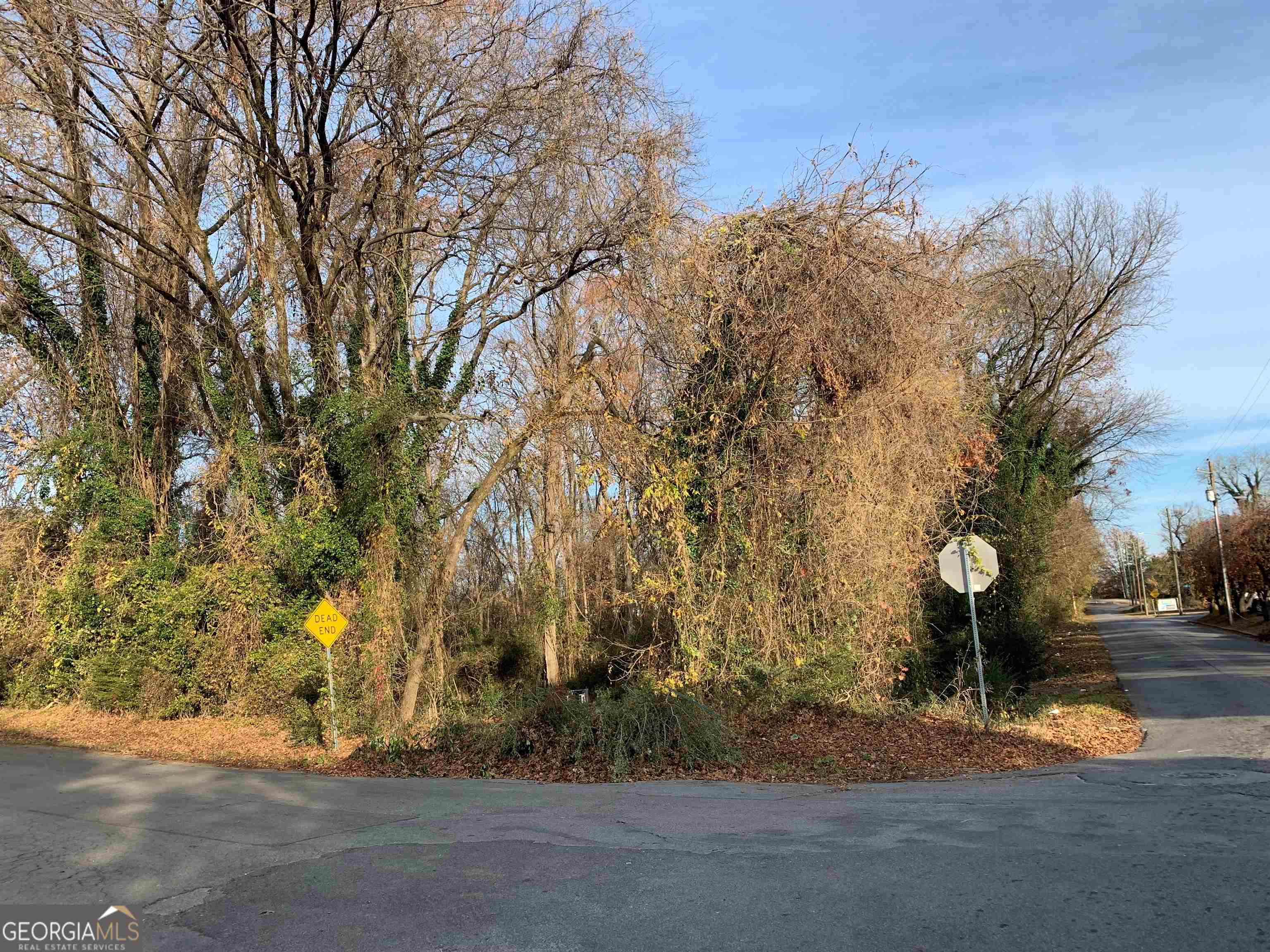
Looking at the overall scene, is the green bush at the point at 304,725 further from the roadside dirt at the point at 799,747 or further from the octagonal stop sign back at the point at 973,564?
the octagonal stop sign back at the point at 973,564

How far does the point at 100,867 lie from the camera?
7.01 m

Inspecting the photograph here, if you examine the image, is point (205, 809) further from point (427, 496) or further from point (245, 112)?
point (245, 112)

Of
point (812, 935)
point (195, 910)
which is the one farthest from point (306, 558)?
point (812, 935)

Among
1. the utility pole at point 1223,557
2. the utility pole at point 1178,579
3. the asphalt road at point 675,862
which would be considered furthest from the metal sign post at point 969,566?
the utility pole at point 1178,579

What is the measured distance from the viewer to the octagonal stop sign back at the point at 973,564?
1425 cm

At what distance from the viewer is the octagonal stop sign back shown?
14250 millimetres

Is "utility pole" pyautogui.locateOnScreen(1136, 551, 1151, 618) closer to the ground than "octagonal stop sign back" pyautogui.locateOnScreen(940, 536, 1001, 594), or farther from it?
closer to the ground

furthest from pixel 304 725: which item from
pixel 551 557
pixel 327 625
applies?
pixel 551 557

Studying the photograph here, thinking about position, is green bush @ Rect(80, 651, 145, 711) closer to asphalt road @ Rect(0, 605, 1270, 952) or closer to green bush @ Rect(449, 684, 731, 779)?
asphalt road @ Rect(0, 605, 1270, 952)

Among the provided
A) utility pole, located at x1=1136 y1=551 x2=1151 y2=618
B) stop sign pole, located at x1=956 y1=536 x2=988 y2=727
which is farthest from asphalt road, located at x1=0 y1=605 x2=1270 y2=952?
utility pole, located at x1=1136 y1=551 x2=1151 y2=618

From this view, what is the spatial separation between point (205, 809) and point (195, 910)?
4253 mm

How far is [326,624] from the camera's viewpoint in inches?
592

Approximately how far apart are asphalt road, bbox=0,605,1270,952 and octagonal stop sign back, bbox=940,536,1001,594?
3.42 meters

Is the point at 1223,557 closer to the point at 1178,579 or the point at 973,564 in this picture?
the point at 1178,579
